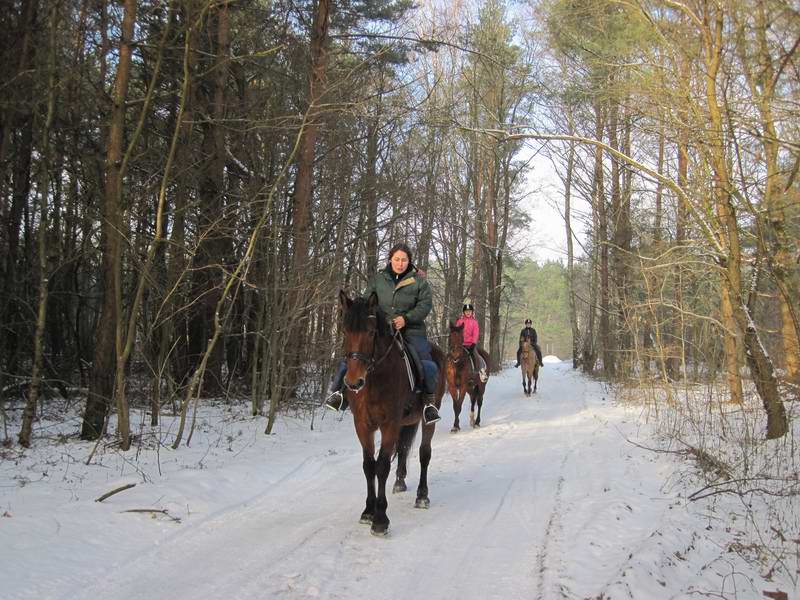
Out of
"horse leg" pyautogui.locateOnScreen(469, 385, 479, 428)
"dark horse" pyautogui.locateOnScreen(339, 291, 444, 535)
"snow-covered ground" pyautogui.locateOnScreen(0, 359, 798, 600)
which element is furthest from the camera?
"horse leg" pyautogui.locateOnScreen(469, 385, 479, 428)

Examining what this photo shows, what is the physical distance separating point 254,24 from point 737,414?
41.5ft

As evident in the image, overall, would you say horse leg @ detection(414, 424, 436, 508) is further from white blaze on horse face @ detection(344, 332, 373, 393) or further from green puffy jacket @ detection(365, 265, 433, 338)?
white blaze on horse face @ detection(344, 332, 373, 393)

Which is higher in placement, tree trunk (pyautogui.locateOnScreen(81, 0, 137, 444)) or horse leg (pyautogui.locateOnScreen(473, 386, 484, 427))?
tree trunk (pyautogui.locateOnScreen(81, 0, 137, 444))

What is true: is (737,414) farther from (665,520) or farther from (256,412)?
(256,412)

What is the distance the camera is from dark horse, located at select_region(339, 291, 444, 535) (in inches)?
198

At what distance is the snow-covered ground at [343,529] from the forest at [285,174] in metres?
1.76

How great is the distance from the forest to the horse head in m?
3.23

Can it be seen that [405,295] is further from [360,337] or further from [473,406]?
[473,406]

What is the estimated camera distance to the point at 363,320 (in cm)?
511

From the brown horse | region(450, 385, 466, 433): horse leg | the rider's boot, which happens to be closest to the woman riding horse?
the rider's boot

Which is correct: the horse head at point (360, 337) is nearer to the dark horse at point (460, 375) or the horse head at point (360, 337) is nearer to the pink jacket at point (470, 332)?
the dark horse at point (460, 375)

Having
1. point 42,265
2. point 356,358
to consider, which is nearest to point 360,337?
point 356,358

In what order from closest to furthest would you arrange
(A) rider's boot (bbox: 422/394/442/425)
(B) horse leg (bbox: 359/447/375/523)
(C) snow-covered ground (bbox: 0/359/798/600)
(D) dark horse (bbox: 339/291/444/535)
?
(C) snow-covered ground (bbox: 0/359/798/600) → (D) dark horse (bbox: 339/291/444/535) → (B) horse leg (bbox: 359/447/375/523) → (A) rider's boot (bbox: 422/394/442/425)

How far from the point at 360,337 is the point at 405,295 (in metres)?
1.16
